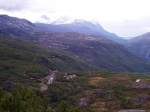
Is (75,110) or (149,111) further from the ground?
(75,110)

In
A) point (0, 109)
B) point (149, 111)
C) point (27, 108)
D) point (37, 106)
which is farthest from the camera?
point (149, 111)

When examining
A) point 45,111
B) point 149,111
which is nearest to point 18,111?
point 45,111

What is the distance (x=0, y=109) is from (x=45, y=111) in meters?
19.1

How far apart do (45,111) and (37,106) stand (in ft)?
15.8

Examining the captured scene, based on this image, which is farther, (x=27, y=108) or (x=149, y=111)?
(x=149, y=111)

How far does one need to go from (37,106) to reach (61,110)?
31.0 feet

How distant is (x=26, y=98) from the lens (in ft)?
426

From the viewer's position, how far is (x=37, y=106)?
126312mm

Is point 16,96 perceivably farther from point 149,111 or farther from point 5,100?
point 149,111

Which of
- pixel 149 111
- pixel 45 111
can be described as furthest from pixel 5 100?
pixel 149 111

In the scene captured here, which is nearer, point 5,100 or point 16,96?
point 5,100

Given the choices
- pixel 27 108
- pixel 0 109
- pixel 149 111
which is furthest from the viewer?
pixel 149 111

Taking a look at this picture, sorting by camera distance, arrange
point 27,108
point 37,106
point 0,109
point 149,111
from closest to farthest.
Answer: point 0,109, point 27,108, point 37,106, point 149,111

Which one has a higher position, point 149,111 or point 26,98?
point 26,98
